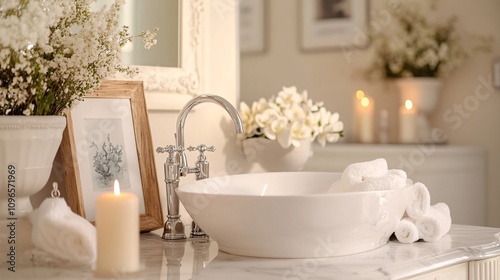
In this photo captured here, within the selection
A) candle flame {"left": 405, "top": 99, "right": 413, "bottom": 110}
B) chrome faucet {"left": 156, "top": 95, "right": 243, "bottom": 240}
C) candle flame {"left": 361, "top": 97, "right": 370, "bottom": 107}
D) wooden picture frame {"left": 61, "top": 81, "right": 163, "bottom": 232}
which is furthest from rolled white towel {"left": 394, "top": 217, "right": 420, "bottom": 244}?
candle flame {"left": 361, "top": 97, "right": 370, "bottom": 107}

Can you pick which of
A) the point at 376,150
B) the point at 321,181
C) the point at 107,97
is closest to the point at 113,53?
the point at 107,97

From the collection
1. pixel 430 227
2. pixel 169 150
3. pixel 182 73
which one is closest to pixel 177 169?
pixel 169 150

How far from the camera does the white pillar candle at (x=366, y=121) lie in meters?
3.21

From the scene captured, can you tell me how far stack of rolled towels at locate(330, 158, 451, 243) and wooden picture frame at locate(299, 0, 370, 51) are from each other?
82.0 inches

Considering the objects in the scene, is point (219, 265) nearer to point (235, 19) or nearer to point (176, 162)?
point (176, 162)

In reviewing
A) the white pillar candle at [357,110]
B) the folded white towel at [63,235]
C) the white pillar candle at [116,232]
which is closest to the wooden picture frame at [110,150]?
the folded white towel at [63,235]

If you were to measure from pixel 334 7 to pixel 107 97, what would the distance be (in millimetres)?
2200

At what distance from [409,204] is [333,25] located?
7.18 feet

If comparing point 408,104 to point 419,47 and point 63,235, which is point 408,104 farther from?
point 63,235

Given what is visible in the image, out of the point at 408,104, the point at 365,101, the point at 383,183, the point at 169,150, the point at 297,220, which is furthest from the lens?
the point at 365,101

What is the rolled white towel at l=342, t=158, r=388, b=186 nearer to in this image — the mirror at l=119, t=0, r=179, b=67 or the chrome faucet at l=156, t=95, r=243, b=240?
the chrome faucet at l=156, t=95, r=243, b=240

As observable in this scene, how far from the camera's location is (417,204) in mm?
1348

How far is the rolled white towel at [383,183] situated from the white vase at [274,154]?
1.34ft

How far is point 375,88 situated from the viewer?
133 inches
